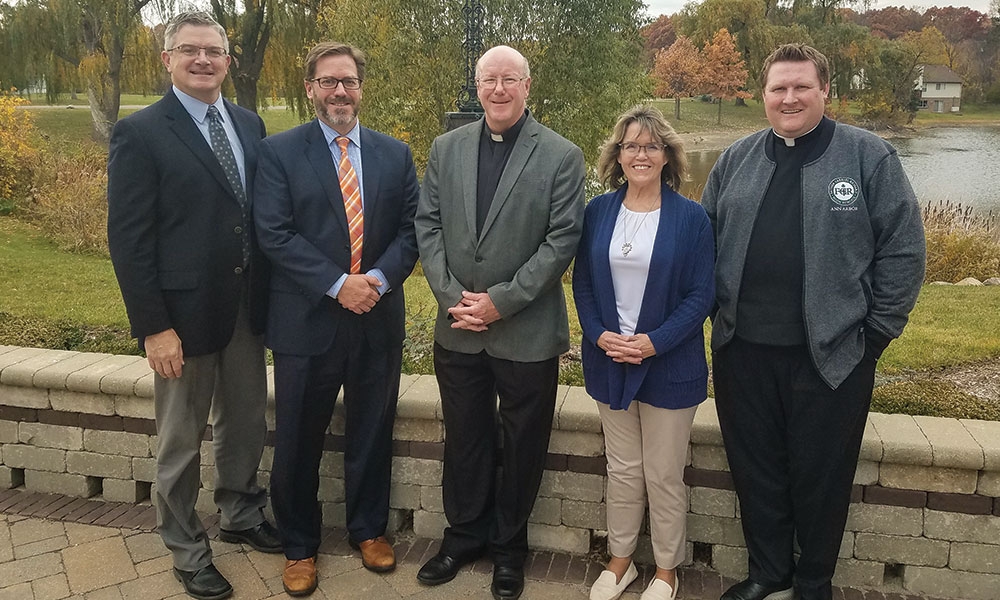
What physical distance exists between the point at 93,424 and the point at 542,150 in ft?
8.27

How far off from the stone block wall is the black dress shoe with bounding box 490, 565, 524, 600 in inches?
12.1

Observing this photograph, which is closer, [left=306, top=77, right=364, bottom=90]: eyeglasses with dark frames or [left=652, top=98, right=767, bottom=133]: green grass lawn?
[left=306, top=77, right=364, bottom=90]: eyeglasses with dark frames

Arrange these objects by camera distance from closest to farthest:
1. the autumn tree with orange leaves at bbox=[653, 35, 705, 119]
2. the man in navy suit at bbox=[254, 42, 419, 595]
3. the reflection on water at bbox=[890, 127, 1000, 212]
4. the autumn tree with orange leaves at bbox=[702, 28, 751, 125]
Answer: the man in navy suit at bbox=[254, 42, 419, 595]
the reflection on water at bbox=[890, 127, 1000, 212]
the autumn tree with orange leaves at bbox=[702, 28, 751, 125]
the autumn tree with orange leaves at bbox=[653, 35, 705, 119]

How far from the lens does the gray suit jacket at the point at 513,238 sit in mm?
2707

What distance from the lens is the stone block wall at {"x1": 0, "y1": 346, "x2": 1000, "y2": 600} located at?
9.03 ft

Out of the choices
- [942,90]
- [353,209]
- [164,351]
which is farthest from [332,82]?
[942,90]

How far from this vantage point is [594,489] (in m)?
3.09

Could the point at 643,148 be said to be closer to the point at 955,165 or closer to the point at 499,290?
the point at 499,290

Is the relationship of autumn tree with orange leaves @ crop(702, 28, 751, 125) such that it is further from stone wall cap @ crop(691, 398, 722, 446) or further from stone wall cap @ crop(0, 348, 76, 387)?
stone wall cap @ crop(0, 348, 76, 387)

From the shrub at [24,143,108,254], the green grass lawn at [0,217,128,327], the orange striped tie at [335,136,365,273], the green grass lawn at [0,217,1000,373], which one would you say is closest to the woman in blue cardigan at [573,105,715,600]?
the orange striped tie at [335,136,365,273]

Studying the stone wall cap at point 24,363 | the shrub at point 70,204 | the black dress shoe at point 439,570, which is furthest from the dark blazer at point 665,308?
the shrub at point 70,204

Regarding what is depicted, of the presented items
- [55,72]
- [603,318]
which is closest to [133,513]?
[603,318]

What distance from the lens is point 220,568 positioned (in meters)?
3.05

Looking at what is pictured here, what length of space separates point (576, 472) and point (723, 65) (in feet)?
122
